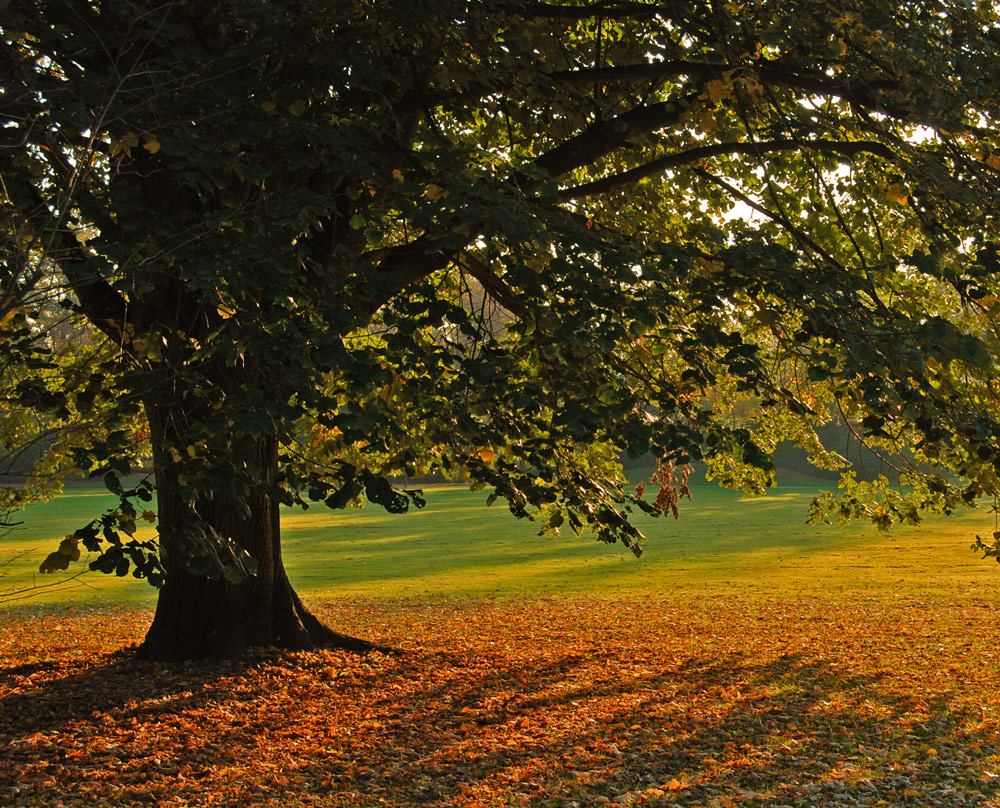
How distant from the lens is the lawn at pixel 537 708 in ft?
17.2

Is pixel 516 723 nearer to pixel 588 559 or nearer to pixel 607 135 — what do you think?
pixel 607 135

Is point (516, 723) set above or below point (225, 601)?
below

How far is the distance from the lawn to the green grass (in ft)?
5.68

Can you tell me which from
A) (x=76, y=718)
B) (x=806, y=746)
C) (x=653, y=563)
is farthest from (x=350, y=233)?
(x=653, y=563)

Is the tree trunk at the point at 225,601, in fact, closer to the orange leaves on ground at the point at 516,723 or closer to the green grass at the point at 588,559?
the orange leaves on ground at the point at 516,723

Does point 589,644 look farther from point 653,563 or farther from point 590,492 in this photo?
point 653,563

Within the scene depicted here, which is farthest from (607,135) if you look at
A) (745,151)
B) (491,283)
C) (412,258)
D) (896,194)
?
(896,194)

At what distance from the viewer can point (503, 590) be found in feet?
51.3

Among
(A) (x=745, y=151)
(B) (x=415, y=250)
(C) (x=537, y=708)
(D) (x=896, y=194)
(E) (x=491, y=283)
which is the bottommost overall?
(C) (x=537, y=708)

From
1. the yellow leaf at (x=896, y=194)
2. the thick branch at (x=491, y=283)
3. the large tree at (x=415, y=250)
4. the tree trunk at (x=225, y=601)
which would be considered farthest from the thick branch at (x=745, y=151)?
the tree trunk at (x=225, y=601)

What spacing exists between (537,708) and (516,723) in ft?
1.44

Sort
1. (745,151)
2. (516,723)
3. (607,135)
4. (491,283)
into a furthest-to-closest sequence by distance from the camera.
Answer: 1. (491,283)
2. (607,135)
3. (745,151)
4. (516,723)

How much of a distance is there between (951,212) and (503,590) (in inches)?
448

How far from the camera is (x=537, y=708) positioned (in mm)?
6941
